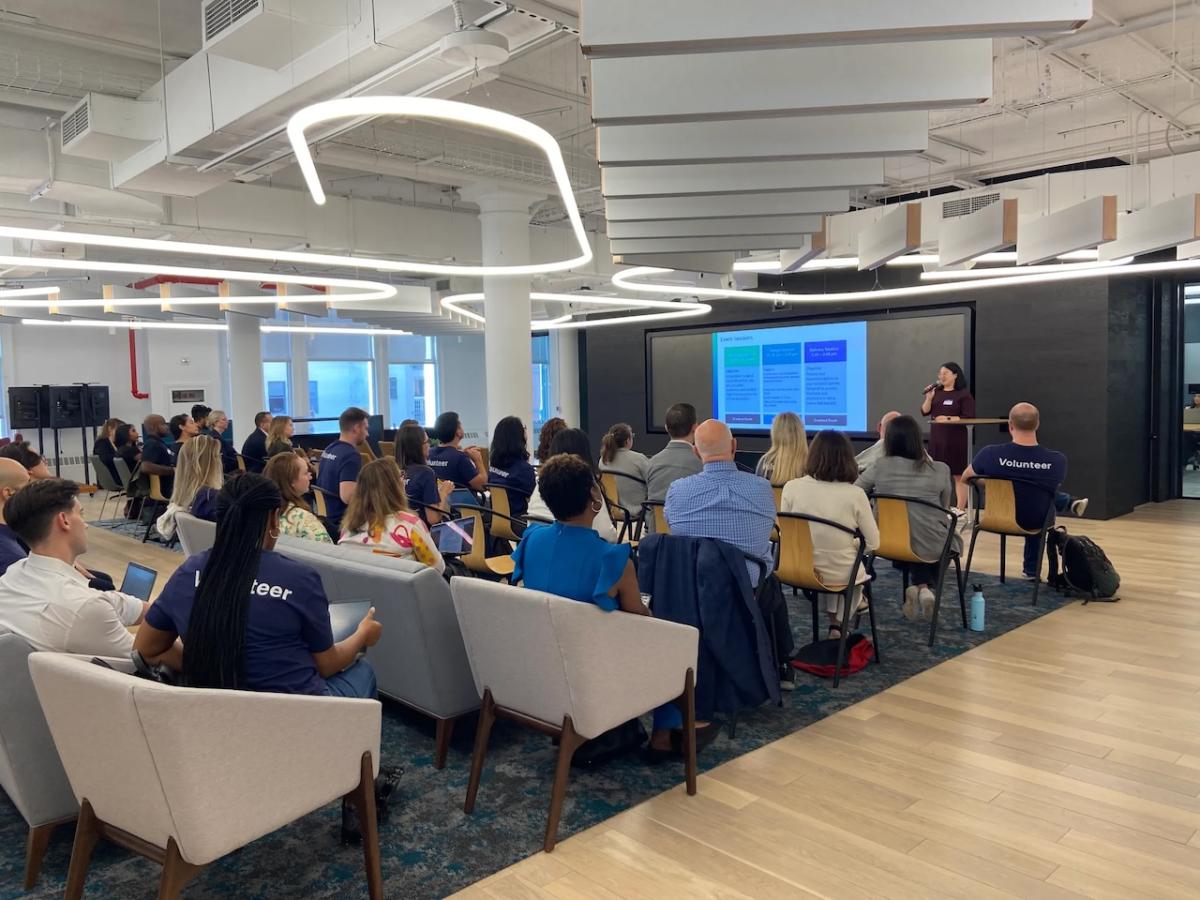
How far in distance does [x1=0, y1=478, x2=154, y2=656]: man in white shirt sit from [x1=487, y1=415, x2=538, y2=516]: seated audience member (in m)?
3.22

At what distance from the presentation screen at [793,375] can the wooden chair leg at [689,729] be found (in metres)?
8.18

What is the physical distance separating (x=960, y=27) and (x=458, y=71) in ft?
8.21

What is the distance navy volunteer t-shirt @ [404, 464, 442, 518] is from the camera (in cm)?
542

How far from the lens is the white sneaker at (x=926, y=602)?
5.08m

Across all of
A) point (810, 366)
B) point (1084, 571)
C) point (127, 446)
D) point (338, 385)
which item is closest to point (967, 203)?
point (810, 366)

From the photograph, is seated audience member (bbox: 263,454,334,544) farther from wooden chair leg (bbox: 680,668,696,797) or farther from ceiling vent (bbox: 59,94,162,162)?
ceiling vent (bbox: 59,94,162,162)

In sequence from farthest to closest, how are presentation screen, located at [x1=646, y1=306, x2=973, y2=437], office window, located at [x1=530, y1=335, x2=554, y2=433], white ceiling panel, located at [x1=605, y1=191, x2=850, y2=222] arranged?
office window, located at [x1=530, y1=335, x2=554, y2=433] < presentation screen, located at [x1=646, y1=306, x2=973, y2=437] < white ceiling panel, located at [x1=605, y1=191, x2=850, y2=222]

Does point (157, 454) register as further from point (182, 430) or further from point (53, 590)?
point (53, 590)

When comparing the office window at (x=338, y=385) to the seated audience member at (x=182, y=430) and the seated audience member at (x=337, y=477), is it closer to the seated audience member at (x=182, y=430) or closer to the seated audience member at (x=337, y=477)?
the seated audience member at (x=182, y=430)

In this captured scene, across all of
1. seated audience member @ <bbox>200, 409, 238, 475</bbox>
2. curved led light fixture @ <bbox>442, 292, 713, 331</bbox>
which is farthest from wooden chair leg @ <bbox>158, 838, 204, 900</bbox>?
seated audience member @ <bbox>200, 409, 238, 475</bbox>

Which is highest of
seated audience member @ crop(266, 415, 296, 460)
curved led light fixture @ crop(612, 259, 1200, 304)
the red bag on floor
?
curved led light fixture @ crop(612, 259, 1200, 304)

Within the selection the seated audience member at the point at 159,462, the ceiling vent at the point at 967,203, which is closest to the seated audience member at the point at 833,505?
the ceiling vent at the point at 967,203

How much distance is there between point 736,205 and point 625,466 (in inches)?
83.7

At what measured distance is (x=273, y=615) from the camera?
7.67ft
